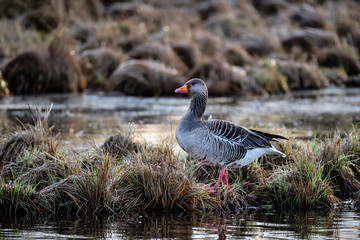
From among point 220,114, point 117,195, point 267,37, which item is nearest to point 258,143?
point 117,195

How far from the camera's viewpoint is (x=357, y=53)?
30844 millimetres

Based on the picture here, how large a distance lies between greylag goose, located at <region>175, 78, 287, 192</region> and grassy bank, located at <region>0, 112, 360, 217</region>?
1.01 ft

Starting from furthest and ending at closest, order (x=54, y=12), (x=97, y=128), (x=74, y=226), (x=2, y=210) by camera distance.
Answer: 1. (x=54, y=12)
2. (x=97, y=128)
3. (x=2, y=210)
4. (x=74, y=226)

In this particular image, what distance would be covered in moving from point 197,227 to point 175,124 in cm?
824

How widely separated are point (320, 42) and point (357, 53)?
74.5 inches

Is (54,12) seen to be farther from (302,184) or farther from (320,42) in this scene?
(302,184)

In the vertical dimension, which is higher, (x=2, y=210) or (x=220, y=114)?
(x=2, y=210)

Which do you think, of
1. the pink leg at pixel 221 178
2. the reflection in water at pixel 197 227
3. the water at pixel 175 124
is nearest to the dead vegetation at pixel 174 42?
the water at pixel 175 124

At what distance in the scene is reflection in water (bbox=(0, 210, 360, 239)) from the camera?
7.25 metres

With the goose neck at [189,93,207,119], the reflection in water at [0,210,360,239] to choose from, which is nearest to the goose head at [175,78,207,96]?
the goose neck at [189,93,207,119]

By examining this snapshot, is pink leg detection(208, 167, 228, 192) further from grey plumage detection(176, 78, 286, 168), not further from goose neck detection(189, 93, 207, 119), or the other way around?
goose neck detection(189, 93, 207, 119)

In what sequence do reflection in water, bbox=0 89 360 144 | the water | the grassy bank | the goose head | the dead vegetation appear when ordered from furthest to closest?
the dead vegetation
reflection in water, bbox=0 89 360 144
the goose head
the grassy bank
the water

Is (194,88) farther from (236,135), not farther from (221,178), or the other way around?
(221,178)

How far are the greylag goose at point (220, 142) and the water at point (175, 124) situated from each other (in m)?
0.41
